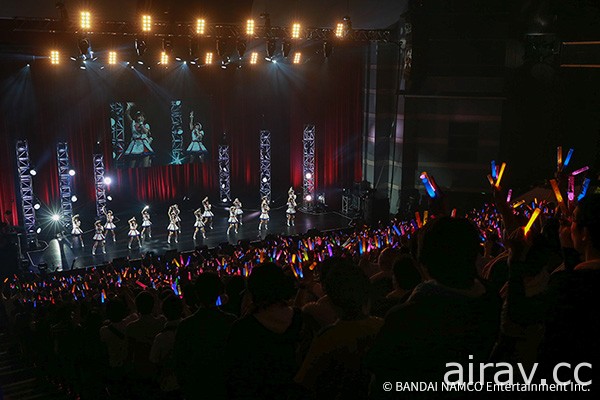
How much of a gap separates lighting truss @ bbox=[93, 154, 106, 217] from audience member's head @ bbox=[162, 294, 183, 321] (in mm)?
15229

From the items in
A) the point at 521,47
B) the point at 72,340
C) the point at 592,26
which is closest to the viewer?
the point at 72,340

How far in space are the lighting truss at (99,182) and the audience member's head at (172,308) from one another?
50.0ft

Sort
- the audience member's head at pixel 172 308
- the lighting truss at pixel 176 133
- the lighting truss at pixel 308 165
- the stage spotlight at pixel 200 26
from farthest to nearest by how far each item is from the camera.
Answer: the lighting truss at pixel 308 165, the lighting truss at pixel 176 133, the stage spotlight at pixel 200 26, the audience member's head at pixel 172 308

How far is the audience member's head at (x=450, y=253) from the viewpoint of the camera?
260 cm

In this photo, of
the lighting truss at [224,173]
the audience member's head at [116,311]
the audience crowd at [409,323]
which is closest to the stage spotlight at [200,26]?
the lighting truss at [224,173]

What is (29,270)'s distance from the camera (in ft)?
50.8

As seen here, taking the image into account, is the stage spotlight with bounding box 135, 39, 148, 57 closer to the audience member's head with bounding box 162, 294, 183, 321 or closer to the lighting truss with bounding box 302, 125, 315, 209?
the lighting truss with bounding box 302, 125, 315, 209

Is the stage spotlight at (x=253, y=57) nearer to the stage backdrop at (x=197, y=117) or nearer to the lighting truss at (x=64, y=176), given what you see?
the stage backdrop at (x=197, y=117)

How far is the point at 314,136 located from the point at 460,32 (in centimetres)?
655

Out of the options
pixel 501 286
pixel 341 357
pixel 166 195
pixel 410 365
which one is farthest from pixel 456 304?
pixel 166 195

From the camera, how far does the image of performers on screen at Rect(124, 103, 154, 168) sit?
65.2 feet

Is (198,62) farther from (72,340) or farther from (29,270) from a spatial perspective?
(72,340)

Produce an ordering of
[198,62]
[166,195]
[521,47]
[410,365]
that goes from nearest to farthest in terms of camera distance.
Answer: [410,365], [521,47], [198,62], [166,195]

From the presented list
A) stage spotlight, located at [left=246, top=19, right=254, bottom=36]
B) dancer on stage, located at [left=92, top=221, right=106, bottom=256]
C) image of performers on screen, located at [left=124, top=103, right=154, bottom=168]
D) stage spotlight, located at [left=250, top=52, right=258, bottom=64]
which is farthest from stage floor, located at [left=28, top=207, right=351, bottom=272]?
stage spotlight, located at [left=246, top=19, right=254, bottom=36]
